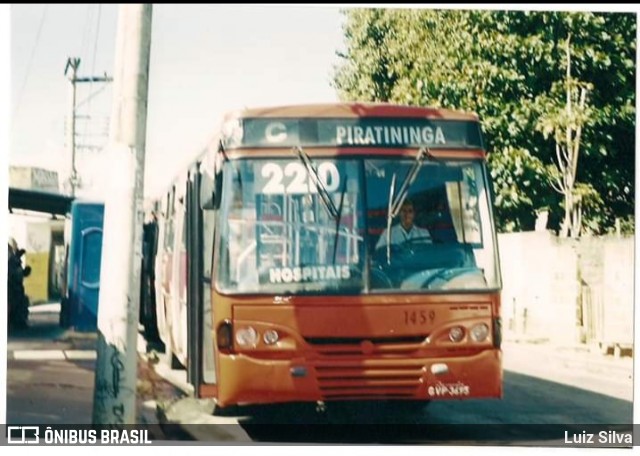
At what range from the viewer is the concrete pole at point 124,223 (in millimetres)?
5734

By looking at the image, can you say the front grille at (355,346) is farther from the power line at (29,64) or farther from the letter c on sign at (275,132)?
the power line at (29,64)

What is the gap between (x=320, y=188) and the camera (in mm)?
5574

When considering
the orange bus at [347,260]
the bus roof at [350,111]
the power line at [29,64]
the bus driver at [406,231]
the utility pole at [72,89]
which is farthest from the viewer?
the utility pole at [72,89]

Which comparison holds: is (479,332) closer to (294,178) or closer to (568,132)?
(294,178)

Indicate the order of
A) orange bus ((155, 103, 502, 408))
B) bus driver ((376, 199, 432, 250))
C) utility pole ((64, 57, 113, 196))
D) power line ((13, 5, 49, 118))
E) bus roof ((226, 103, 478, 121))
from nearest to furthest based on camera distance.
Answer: orange bus ((155, 103, 502, 408))
bus driver ((376, 199, 432, 250))
bus roof ((226, 103, 478, 121))
power line ((13, 5, 49, 118))
utility pole ((64, 57, 113, 196))

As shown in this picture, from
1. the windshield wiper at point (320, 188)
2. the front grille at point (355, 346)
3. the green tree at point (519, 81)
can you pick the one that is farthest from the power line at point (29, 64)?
the front grille at point (355, 346)

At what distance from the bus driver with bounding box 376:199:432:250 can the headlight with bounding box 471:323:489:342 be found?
59cm

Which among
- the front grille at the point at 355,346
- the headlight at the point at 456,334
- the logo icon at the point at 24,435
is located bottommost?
the logo icon at the point at 24,435

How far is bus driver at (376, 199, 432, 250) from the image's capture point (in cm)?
558

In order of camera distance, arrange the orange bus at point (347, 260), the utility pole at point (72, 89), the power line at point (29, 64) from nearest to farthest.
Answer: the orange bus at point (347, 260), the power line at point (29, 64), the utility pole at point (72, 89)

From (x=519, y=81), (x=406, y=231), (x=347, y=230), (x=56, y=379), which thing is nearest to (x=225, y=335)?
(x=347, y=230)

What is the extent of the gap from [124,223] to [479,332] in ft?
7.39

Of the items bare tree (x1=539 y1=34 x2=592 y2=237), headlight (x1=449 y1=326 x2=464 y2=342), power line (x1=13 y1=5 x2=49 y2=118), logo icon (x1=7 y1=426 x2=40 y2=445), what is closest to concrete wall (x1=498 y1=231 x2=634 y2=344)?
bare tree (x1=539 y1=34 x2=592 y2=237)

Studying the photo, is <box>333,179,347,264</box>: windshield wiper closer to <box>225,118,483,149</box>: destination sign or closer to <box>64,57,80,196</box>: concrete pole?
<box>225,118,483,149</box>: destination sign
